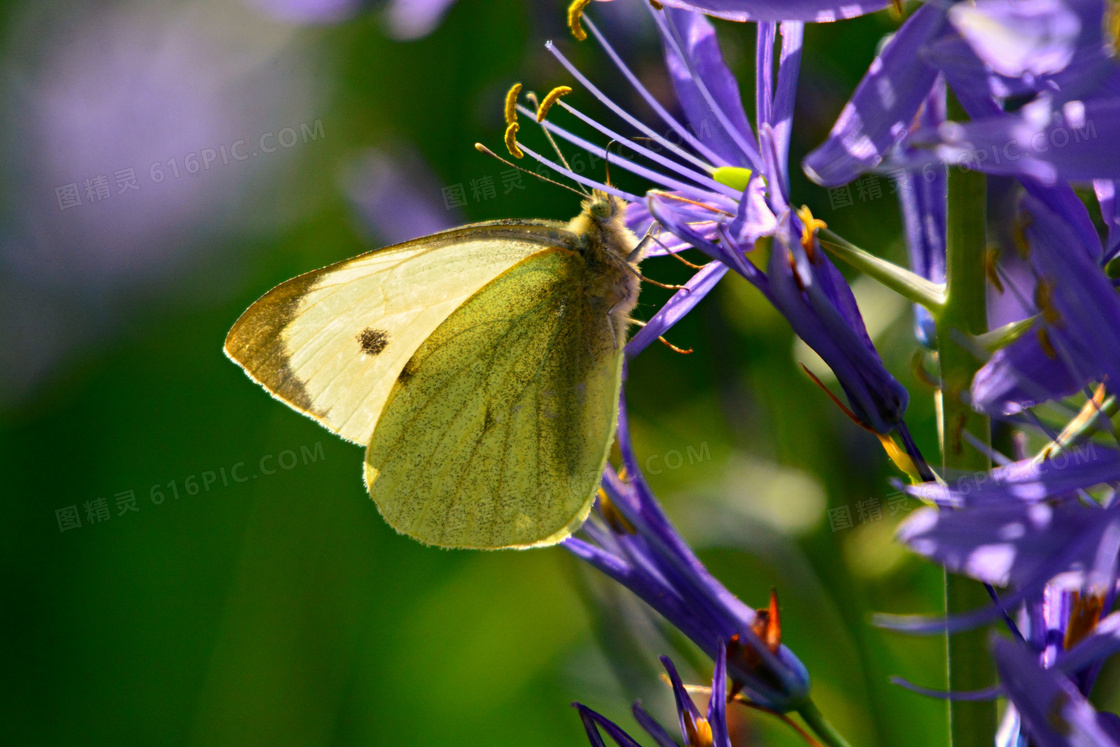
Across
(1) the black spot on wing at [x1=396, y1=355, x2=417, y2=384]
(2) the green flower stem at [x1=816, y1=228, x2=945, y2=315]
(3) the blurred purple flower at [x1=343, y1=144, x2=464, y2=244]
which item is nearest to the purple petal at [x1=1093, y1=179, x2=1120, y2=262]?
(2) the green flower stem at [x1=816, y1=228, x2=945, y2=315]

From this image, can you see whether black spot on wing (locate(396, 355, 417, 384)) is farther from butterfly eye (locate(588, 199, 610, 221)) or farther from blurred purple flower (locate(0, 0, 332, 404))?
blurred purple flower (locate(0, 0, 332, 404))

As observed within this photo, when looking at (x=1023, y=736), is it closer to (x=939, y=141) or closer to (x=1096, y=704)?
(x=1096, y=704)

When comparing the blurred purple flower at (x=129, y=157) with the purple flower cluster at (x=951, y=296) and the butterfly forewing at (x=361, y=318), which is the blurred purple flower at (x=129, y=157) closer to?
the butterfly forewing at (x=361, y=318)

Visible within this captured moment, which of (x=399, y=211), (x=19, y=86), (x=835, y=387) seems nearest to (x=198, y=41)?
(x=19, y=86)

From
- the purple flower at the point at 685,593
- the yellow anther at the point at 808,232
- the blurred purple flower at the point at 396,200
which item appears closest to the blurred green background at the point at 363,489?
the blurred purple flower at the point at 396,200

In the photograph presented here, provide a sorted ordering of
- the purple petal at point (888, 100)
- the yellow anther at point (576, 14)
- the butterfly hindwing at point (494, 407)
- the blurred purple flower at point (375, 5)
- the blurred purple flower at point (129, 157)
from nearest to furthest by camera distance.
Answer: the purple petal at point (888, 100), the yellow anther at point (576, 14), the butterfly hindwing at point (494, 407), the blurred purple flower at point (375, 5), the blurred purple flower at point (129, 157)

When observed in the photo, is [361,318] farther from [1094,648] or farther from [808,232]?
[1094,648]

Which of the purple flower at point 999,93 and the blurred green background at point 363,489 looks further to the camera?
the blurred green background at point 363,489
